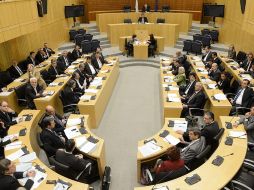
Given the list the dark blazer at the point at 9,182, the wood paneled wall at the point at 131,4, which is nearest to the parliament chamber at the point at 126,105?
the dark blazer at the point at 9,182

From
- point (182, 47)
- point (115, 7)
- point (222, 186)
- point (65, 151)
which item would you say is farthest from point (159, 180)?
point (115, 7)

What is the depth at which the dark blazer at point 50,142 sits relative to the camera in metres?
5.03

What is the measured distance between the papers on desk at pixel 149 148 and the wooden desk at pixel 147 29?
11092 mm

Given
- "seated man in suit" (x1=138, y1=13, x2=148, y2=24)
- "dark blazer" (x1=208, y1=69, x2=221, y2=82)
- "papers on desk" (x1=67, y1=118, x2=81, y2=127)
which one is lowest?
"papers on desk" (x1=67, y1=118, x2=81, y2=127)

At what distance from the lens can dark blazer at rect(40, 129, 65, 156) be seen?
16.5 feet

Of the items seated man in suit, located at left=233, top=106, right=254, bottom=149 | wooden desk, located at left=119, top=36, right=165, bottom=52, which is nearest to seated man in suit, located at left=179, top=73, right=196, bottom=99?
seated man in suit, located at left=233, top=106, right=254, bottom=149

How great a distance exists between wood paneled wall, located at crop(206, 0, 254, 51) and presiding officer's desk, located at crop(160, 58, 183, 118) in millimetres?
3410

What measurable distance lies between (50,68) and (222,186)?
7.89m

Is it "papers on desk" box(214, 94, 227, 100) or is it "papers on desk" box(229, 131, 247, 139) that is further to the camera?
"papers on desk" box(214, 94, 227, 100)

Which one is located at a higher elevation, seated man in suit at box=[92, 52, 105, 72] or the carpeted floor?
seated man in suit at box=[92, 52, 105, 72]

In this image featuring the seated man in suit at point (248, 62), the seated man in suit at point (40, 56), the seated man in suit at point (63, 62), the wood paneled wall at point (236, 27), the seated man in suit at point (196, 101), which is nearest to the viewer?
the seated man in suit at point (196, 101)

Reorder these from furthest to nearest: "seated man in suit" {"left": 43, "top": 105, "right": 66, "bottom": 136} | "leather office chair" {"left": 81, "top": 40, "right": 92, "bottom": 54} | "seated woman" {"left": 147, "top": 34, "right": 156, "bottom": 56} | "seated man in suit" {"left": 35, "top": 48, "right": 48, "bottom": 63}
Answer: "seated woman" {"left": 147, "top": 34, "right": 156, "bottom": 56}, "leather office chair" {"left": 81, "top": 40, "right": 92, "bottom": 54}, "seated man in suit" {"left": 35, "top": 48, "right": 48, "bottom": 63}, "seated man in suit" {"left": 43, "top": 105, "right": 66, "bottom": 136}

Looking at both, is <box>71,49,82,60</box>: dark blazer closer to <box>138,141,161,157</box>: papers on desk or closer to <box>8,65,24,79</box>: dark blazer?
<box>8,65,24,79</box>: dark blazer

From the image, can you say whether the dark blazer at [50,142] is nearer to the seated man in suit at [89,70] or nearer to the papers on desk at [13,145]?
the papers on desk at [13,145]
